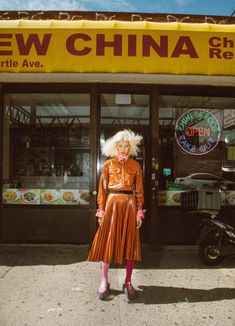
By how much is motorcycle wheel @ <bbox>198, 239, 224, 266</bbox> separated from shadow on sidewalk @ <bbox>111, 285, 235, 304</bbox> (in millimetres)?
952

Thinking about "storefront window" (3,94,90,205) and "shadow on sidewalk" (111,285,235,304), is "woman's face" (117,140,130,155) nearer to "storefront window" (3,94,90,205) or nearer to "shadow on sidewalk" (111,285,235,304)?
"shadow on sidewalk" (111,285,235,304)

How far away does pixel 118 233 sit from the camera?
4.39m

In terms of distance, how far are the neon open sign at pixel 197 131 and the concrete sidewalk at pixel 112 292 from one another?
2037 mm

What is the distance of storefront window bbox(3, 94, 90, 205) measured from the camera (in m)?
6.85

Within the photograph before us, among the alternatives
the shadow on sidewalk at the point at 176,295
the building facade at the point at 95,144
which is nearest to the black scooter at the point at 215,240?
the shadow on sidewalk at the point at 176,295

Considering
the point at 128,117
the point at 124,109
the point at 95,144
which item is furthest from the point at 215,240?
the point at 124,109

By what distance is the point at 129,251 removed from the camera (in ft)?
14.3

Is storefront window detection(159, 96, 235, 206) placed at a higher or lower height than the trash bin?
higher

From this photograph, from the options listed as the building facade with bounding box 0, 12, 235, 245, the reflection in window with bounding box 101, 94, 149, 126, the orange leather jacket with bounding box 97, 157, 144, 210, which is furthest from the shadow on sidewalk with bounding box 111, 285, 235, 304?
the reflection in window with bounding box 101, 94, 149, 126

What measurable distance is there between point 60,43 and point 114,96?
1708 mm

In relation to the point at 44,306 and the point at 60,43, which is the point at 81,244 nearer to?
the point at 44,306

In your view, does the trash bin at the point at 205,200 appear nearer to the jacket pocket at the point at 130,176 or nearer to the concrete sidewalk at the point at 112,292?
the concrete sidewalk at the point at 112,292

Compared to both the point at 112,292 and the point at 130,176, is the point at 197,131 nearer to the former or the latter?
the point at 130,176

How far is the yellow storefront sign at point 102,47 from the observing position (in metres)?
5.48
